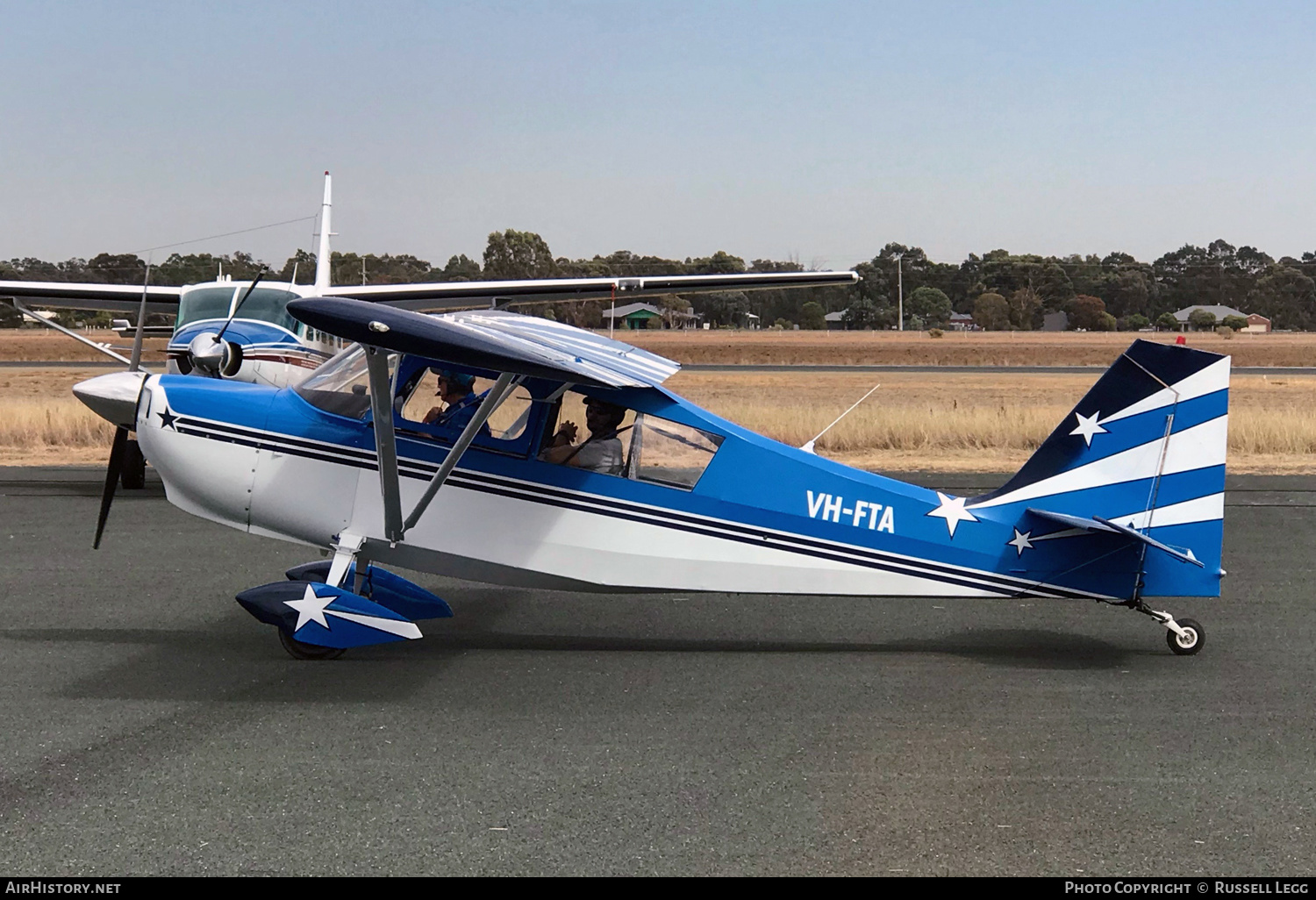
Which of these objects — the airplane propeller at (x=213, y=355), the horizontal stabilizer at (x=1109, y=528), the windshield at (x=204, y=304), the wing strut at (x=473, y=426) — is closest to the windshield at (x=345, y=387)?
the wing strut at (x=473, y=426)

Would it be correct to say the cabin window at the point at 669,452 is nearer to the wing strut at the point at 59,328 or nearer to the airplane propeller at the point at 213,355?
the airplane propeller at the point at 213,355

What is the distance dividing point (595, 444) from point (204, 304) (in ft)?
36.0

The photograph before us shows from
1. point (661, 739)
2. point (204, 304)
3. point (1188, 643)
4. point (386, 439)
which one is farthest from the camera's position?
point (204, 304)

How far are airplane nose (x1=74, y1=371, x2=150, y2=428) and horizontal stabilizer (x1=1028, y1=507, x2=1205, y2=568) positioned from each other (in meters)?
5.82

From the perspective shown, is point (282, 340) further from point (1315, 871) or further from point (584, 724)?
point (1315, 871)

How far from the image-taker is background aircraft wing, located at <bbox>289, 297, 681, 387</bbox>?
20.5ft

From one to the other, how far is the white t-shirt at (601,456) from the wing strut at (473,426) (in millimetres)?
623

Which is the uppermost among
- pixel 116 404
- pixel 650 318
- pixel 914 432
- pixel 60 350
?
pixel 650 318

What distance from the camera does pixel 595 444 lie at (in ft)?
25.2

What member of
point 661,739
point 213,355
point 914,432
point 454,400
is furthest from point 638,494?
point 914,432

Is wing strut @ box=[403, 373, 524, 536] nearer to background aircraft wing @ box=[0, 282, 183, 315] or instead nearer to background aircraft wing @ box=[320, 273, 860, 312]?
background aircraft wing @ box=[320, 273, 860, 312]

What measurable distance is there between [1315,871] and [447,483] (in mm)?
5097

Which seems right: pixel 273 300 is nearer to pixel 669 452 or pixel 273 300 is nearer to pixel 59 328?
pixel 59 328
